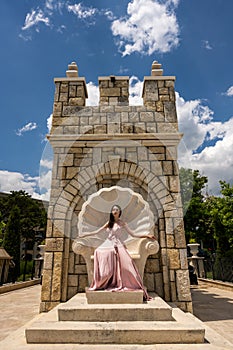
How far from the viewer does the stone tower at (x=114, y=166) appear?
13.3 feet

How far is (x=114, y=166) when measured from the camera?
15.4ft

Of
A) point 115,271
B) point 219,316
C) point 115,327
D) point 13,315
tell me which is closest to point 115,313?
point 115,327

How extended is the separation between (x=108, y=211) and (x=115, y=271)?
1303mm

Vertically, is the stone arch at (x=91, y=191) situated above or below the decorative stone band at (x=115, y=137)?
below

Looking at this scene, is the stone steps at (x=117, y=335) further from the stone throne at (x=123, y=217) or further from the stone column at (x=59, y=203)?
the stone column at (x=59, y=203)

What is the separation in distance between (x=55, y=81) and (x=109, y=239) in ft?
12.2

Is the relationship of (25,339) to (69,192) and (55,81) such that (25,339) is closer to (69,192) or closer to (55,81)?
(69,192)

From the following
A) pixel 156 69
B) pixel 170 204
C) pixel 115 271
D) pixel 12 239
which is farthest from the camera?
pixel 12 239

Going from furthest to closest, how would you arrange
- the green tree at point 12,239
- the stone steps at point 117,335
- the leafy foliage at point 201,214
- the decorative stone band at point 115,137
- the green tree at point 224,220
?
the green tree at point 12,239 < the leafy foliage at point 201,214 < the green tree at point 224,220 < the decorative stone band at point 115,137 < the stone steps at point 117,335

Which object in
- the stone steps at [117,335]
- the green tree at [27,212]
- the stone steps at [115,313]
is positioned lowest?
the stone steps at [117,335]

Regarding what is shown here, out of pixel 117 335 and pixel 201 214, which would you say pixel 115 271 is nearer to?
pixel 117 335

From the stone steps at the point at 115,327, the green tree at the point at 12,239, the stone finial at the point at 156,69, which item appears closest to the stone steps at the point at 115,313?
the stone steps at the point at 115,327

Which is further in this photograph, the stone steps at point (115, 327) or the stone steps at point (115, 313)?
the stone steps at point (115, 313)

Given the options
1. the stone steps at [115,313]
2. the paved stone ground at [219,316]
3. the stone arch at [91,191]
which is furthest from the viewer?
the stone arch at [91,191]
